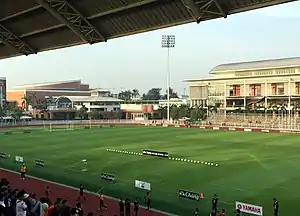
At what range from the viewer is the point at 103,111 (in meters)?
122

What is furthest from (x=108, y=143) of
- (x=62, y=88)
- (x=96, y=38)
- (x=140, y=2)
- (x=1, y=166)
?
(x=62, y=88)

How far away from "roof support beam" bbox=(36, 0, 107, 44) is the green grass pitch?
355 inches

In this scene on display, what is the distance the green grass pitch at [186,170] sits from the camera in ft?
71.9

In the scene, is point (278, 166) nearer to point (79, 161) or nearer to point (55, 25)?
point (79, 161)

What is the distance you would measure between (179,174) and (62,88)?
141223 mm

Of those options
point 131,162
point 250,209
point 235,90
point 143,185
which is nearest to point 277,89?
point 235,90

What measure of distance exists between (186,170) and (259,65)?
7133cm

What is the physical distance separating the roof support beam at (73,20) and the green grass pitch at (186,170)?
9.02 metres

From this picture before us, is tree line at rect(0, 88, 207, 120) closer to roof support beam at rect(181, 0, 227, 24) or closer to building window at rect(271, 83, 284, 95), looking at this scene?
building window at rect(271, 83, 284, 95)

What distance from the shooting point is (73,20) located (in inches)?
518

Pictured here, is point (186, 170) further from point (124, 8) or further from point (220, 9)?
point (220, 9)

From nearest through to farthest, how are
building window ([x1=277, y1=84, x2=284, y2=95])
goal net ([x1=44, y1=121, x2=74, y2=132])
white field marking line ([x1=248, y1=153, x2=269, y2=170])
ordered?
white field marking line ([x1=248, y1=153, x2=269, y2=170]), goal net ([x1=44, y1=121, x2=74, y2=132]), building window ([x1=277, y1=84, x2=284, y2=95])

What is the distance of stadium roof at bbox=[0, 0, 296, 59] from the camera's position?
35.3ft

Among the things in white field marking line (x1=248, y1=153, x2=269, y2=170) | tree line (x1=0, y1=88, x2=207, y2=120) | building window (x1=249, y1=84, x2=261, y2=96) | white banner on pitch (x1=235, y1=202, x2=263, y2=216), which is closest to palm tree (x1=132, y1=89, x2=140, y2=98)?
tree line (x1=0, y1=88, x2=207, y2=120)
